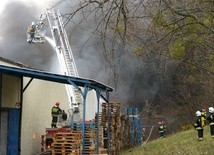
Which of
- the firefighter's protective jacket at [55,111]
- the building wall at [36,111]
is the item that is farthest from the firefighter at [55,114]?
the building wall at [36,111]

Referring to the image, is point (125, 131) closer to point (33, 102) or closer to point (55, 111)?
point (55, 111)

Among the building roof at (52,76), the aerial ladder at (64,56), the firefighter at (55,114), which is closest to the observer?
the building roof at (52,76)

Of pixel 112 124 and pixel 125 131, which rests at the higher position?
pixel 112 124

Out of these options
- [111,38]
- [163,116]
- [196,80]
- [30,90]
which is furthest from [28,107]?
[163,116]

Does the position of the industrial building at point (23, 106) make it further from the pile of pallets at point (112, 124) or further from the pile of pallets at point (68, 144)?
the pile of pallets at point (112, 124)

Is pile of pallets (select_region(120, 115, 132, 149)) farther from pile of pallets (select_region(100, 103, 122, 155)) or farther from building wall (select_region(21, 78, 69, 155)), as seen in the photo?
building wall (select_region(21, 78, 69, 155))

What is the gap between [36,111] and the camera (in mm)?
21484

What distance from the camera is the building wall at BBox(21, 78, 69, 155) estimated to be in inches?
Answer: 780

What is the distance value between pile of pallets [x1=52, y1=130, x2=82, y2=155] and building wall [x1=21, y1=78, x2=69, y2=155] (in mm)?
2617

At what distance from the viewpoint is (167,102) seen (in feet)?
132

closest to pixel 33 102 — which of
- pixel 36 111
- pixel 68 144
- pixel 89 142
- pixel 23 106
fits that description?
pixel 36 111

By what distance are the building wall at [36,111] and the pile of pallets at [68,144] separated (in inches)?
103

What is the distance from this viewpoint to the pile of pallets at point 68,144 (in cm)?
1698

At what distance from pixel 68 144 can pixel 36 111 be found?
4872 mm
